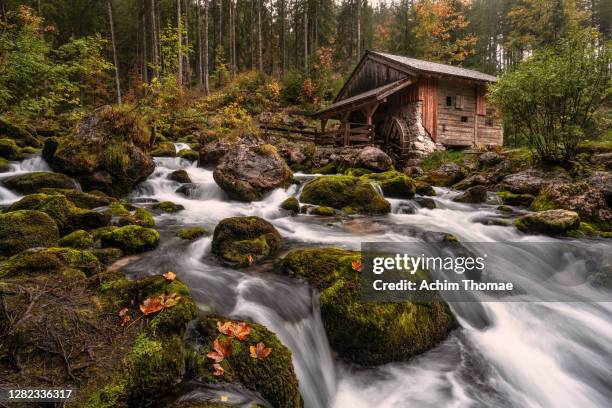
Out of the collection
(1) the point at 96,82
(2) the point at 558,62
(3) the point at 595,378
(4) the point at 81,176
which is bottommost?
(3) the point at 595,378

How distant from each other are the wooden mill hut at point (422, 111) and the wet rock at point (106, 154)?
34.0 feet

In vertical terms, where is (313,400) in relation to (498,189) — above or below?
below

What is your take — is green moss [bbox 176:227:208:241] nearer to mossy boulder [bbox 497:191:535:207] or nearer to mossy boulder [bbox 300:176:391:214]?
A: mossy boulder [bbox 300:176:391:214]

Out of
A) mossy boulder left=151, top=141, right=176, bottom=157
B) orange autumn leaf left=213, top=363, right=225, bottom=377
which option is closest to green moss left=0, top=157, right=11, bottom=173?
mossy boulder left=151, top=141, right=176, bottom=157

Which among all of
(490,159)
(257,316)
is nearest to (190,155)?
(257,316)

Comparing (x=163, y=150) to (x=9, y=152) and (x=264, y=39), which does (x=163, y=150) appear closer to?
(x=9, y=152)

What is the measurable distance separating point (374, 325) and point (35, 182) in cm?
855

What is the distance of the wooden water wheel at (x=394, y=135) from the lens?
17.9m

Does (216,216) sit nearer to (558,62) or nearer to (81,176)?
(81,176)

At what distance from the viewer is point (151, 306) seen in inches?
106

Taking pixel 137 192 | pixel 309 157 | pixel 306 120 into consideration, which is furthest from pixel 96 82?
pixel 137 192

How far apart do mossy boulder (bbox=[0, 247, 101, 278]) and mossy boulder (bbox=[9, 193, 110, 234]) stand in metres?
1.98

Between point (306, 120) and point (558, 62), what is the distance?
1661cm

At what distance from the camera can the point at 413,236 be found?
663cm
